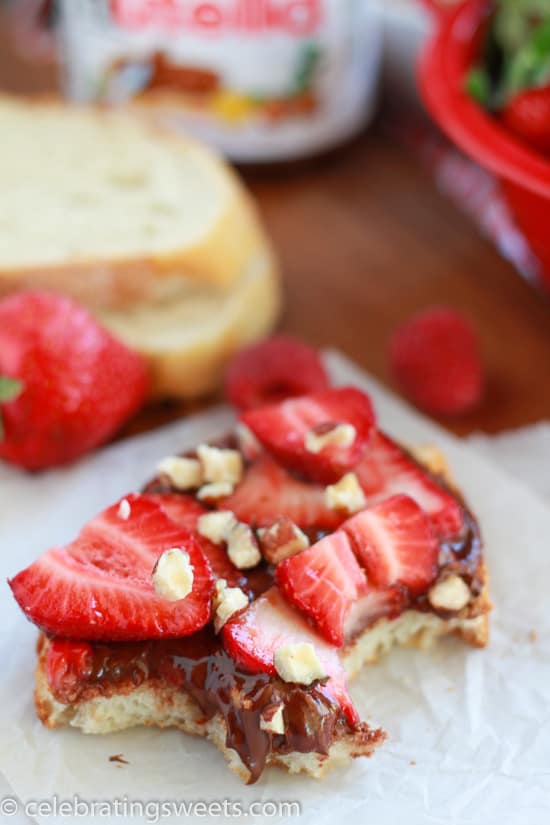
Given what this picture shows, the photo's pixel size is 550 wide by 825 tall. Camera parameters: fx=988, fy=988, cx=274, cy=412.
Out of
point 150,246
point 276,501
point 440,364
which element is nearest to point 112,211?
point 150,246

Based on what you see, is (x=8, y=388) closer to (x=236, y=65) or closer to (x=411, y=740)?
(x=411, y=740)

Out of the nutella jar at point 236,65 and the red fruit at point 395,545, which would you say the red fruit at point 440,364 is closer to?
the red fruit at point 395,545

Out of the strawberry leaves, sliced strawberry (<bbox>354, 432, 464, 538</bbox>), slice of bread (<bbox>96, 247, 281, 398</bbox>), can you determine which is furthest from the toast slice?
slice of bread (<bbox>96, 247, 281, 398</bbox>)

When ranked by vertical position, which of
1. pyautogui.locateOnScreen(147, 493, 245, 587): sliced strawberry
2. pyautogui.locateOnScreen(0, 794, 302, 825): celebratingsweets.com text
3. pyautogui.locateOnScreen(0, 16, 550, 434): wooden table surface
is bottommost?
pyautogui.locateOnScreen(0, 794, 302, 825): celebratingsweets.com text

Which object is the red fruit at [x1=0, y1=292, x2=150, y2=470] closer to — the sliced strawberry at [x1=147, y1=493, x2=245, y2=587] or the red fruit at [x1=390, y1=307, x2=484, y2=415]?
the sliced strawberry at [x1=147, y1=493, x2=245, y2=587]

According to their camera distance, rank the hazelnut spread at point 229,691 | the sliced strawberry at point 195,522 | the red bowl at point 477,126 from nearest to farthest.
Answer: the hazelnut spread at point 229,691
the sliced strawberry at point 195,522
the red bowl at point 477,126

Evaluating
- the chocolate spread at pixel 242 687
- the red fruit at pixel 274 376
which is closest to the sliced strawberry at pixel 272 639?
the chocolate spread at pixel 242 687
